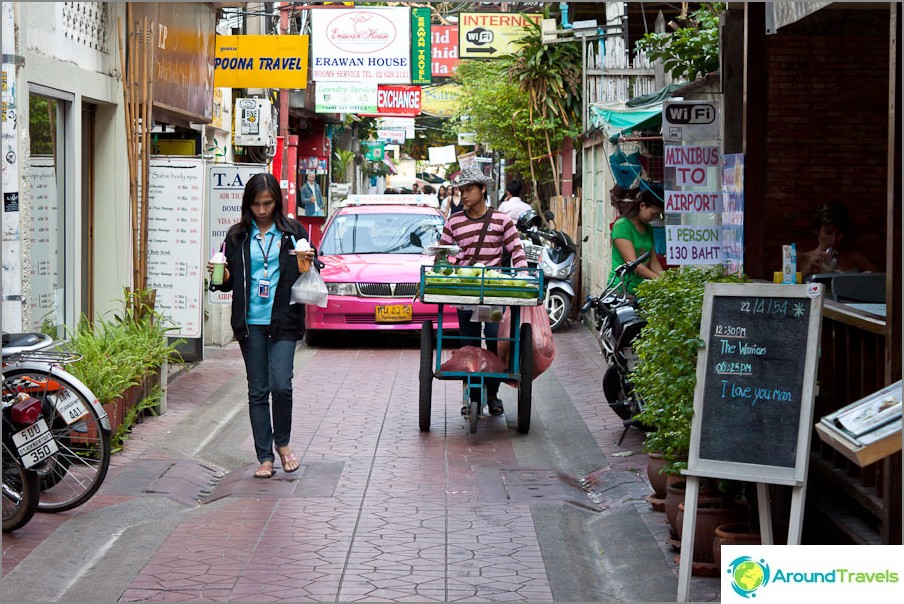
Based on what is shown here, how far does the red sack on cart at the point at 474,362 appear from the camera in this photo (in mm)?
9656

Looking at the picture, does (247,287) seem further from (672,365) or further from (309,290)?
(672,365)

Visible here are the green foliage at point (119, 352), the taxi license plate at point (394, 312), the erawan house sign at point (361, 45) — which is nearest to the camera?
the green foliage at point (119, 352)

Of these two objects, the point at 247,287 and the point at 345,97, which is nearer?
the point at 247,287

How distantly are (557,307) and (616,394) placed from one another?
7251 millimetres

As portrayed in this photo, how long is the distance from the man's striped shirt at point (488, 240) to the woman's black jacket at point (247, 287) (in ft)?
7.47

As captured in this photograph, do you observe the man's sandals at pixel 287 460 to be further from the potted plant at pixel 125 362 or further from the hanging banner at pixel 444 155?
the hanging banner at pixel 444 155

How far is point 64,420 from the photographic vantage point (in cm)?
690

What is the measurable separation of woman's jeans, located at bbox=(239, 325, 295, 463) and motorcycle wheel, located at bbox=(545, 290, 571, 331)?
9167 millimetres

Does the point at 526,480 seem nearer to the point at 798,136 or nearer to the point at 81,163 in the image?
the point at 798,136

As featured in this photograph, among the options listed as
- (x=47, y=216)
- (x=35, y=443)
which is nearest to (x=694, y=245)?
(x=47, y=216)

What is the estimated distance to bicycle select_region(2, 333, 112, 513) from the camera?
6773mm

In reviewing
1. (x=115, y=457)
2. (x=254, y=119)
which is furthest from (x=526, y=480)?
(x=254, y=119)

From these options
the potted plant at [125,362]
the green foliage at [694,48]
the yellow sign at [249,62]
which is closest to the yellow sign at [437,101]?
the yellow sign at [249,62]

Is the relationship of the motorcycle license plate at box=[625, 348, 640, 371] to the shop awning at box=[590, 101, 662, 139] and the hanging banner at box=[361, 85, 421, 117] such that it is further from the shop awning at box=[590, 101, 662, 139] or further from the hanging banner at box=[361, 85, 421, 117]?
the hanging banner at box=[361, 85, 421, 117]
